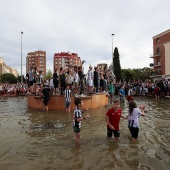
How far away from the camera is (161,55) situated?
6181 centimetres

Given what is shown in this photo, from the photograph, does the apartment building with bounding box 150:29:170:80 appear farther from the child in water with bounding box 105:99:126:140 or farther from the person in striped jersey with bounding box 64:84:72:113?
the child in water with bounding box 105:99:126:140

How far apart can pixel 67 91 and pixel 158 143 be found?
22.8 ft

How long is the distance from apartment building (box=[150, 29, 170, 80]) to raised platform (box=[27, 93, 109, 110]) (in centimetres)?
4794

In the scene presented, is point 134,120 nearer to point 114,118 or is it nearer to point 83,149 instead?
point 114,118

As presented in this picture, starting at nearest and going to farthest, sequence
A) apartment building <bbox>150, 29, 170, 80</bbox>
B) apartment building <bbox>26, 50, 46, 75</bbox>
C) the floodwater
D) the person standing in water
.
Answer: the floodwater, the person standing in water, apartment building <bbox>150, 29, 170, 80</bbox>, apartment building <bbox>26, 50, 46, 75</bbox>

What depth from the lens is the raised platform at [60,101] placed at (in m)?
13.6

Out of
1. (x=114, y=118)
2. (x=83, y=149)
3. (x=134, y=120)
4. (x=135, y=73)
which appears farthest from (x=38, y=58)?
(x=83, y=149)

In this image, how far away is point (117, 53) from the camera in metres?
59.5

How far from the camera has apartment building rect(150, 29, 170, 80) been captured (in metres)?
59.0

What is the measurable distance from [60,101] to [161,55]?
179 ft

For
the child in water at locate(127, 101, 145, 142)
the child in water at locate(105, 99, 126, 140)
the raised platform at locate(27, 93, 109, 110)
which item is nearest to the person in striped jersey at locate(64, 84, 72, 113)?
the raised platform at locate(27, 93, 109, 110)

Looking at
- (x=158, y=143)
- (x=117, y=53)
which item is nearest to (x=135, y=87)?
(x=158, y=143)

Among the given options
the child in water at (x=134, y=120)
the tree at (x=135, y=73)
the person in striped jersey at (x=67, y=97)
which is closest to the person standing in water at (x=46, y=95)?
the person in striped jersey at (x=67, y=97)

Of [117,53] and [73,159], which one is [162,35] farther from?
[73,159]
